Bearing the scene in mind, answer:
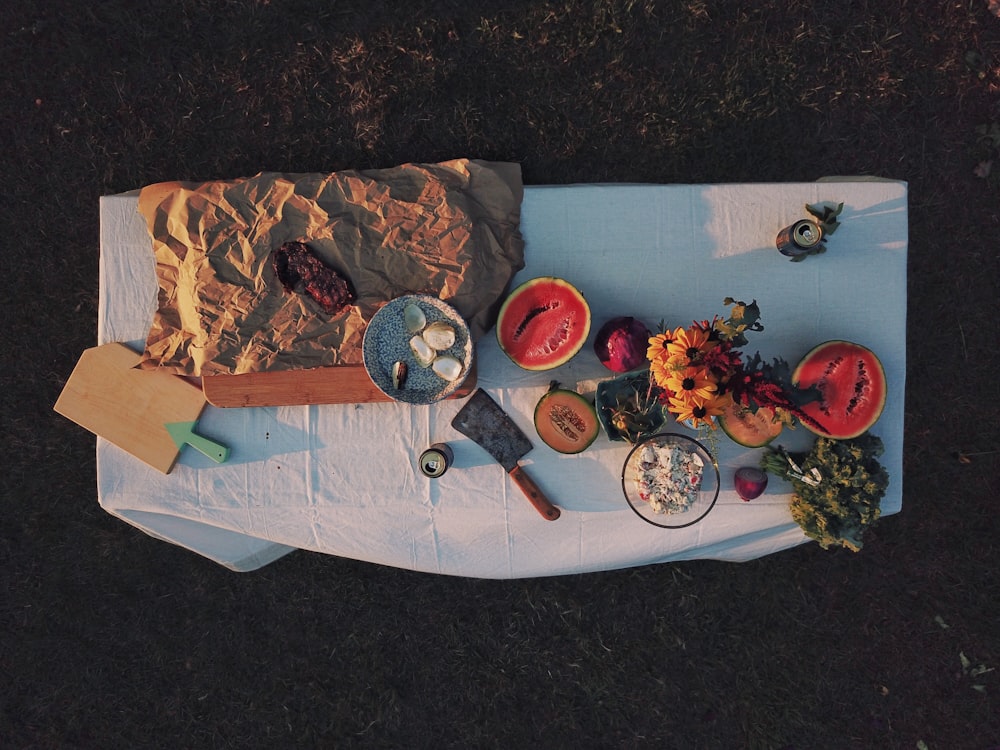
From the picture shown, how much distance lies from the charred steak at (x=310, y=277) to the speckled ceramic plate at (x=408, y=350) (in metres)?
0.21

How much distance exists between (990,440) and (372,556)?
3.19 metres

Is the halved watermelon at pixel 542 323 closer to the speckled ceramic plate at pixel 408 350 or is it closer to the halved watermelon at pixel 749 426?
the speckled ceramic plate at pixel 408 350

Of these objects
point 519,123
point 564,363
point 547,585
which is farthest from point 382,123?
point 547,585

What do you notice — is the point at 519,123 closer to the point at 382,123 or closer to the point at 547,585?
the point at 382,123

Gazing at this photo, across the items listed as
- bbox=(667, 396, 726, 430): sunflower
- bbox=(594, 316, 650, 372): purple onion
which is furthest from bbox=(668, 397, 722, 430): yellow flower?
bbox=(594, 316, 650, 372): purple onion

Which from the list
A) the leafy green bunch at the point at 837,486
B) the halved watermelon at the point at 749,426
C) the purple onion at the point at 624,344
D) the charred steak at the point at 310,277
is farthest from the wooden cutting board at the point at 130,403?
the leafy green bunch at the point at 837,486

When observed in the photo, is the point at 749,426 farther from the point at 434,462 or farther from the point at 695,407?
the point at 434,462

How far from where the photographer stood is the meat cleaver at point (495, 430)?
2.37m

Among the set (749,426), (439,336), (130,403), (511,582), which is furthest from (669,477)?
(130,403)

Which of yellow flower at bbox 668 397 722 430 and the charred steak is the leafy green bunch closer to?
yellow flower at bbox 668 397 722 430

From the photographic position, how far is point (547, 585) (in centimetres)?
306

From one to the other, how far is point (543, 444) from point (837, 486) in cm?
109

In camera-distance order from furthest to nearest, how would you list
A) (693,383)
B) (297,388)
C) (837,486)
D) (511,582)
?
(511,582)
(297,388)
(837,486)
(693,383)

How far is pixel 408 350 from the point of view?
2.15m
